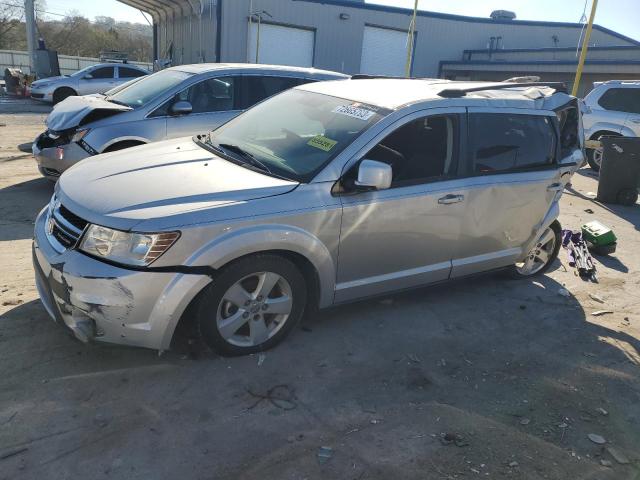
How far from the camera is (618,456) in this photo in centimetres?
292

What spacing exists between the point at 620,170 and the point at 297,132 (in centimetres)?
728

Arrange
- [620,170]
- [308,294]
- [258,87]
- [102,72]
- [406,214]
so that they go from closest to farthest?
[308,294] → [406,214] → [258,87] → [620,170] → [102,72]

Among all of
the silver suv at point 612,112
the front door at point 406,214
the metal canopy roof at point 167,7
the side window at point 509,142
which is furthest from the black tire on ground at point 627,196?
the metal canopy roof at point 167,7

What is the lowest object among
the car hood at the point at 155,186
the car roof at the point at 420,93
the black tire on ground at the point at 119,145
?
the black tire on ground at the point at 119,145

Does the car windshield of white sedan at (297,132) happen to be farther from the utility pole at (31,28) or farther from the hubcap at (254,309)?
the utility pole at (31,28)

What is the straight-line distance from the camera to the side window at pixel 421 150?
3.78 m

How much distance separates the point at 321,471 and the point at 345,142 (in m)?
2.11

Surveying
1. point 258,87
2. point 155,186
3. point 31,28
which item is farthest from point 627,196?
point 31,28

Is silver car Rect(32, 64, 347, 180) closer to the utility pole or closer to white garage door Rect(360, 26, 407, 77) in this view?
white garage door Rect(360, 26, 407, 77)

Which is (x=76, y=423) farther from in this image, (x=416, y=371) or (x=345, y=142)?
(x=345, y=142)

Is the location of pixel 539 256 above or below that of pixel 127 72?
below

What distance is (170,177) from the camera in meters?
3.45

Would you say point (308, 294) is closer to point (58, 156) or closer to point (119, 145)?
point (119, 145)

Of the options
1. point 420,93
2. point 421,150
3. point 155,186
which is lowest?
point 155,186
